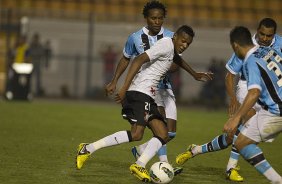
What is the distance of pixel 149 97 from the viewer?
377 inches

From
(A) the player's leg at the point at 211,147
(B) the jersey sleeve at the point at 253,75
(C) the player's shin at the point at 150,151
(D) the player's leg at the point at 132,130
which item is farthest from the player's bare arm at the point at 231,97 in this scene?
(B) the jersey sleeve at the point at 253,75

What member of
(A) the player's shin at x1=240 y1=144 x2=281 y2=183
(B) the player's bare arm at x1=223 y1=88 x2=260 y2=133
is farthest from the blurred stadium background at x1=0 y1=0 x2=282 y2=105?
(B) the player's bare arm at x1=223 y1=88 x2=260 y2=133

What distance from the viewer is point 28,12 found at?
2794 cm

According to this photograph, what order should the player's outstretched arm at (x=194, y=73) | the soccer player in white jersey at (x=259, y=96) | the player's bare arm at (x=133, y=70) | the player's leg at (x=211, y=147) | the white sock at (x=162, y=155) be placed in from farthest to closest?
the player's leg at (x=211, y=147), the white sock at (x=162, y=155), the player's outstretched arm at (x=194, y=73), the player's bare arm at (x=133, y=70), the soccer player in white jersey at (x=259, y=96)

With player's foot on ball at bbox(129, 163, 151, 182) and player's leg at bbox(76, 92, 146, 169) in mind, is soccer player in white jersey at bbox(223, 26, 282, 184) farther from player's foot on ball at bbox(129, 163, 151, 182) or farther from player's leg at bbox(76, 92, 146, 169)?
player's leg at bbox(76, 92, 146, 169)

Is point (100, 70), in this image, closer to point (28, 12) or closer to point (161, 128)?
point (28, 12)

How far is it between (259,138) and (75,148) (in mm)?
4539

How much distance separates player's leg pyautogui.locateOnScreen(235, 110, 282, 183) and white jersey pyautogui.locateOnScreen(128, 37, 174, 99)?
1467 mm

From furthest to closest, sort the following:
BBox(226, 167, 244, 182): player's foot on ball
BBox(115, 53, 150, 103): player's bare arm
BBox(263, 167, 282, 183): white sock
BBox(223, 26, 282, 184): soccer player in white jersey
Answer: BBox(226, 167, 244, 182): player's foot on ball, BBox(115, 53, 150, 103): player's bare arm, BBox(263, 167, 282, 183): white sock, BBox(223, 26, 282, 184): soccer player in white jersey

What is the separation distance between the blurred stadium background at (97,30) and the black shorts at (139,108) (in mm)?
14221

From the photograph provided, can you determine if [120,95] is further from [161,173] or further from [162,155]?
[162,155]

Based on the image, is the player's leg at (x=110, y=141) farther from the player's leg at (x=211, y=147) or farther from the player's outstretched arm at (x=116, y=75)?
the player's leg at (x=211, y=147)

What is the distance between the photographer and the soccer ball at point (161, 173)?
8.97m

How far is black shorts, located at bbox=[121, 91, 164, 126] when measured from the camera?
9484mm
